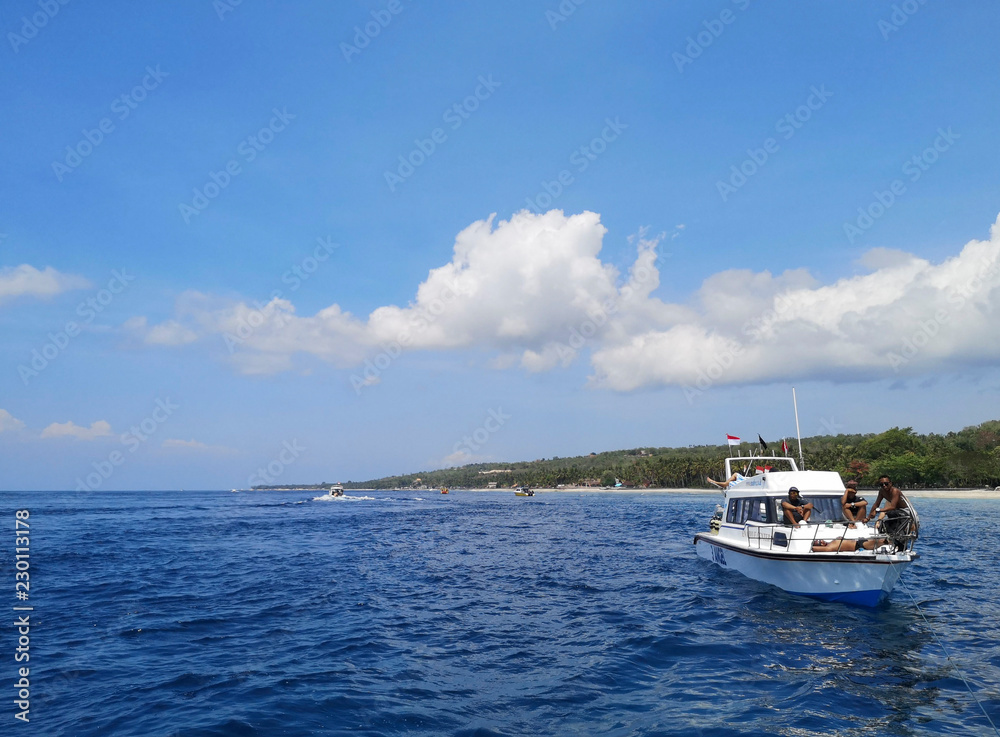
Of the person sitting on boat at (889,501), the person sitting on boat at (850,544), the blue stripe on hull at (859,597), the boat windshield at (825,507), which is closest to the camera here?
the person sitting on boat at (850,544)

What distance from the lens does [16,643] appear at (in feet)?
48.4

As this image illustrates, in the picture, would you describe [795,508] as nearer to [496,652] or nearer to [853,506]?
[853,506]

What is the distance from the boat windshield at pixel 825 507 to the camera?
1962 centimetres

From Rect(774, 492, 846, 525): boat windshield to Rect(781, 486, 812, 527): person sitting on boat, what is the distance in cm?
37

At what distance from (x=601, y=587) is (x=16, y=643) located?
1769 centimetres

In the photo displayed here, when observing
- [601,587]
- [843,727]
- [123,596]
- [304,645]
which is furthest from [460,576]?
[843,727]

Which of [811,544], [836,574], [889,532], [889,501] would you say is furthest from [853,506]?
[836,574]

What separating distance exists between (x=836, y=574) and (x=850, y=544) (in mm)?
974

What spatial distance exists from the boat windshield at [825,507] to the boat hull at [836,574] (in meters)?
2.55

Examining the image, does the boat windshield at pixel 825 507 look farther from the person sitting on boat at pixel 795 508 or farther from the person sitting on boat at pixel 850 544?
the person sitting on boat at pixel 850 544

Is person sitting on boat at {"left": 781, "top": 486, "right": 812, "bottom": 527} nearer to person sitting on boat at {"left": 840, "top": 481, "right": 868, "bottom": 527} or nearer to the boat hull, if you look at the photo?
person sitting on boat at {"left": 840, "top": 481, "right": 868, "bottom": 527}

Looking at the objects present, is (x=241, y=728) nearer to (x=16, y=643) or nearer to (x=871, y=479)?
(x=16, y=643)

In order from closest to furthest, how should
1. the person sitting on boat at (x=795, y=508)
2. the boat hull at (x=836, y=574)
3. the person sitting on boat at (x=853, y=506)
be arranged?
the boat hull at (x=836, y=574)
the person sitting on boat at (x=853, y=506)
the person sitting on boat at (x=795, y=508)

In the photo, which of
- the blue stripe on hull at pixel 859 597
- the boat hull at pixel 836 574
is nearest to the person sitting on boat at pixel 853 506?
the boat hull at pixel 836 574
